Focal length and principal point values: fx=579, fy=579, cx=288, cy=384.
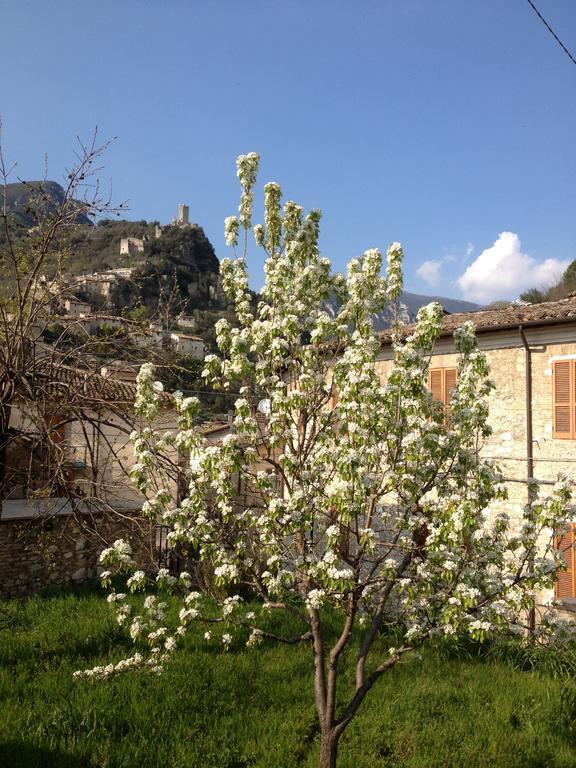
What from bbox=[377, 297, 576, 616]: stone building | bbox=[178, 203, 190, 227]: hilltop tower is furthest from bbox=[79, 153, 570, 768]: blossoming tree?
bbox=[178, 203, 190, 227]: hilltop tower

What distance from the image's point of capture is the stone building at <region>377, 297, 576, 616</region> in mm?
12570

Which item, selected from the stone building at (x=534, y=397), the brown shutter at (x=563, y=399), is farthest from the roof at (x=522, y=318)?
the brown shutter at (x=563, y=399)

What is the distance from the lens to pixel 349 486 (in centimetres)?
450

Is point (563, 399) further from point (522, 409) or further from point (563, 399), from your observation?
point (522, 409)

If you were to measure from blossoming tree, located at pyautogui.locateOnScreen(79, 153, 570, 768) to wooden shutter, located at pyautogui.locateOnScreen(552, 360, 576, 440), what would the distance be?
8.22 metres

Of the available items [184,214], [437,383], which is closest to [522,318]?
[437,383]

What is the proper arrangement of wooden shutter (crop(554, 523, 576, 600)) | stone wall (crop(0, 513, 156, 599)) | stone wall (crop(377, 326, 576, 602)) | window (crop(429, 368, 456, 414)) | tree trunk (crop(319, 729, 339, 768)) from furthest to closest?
window (crop(429, 368, 456, 414)) < stone wall (crop(377, 326, 576, 602)) < wooden shutter (crop(554, 523, 576, 600)) < stone wall (crop(0, 513, 156, 599)) < tree trunk (crop(319, 729, 339, 768))

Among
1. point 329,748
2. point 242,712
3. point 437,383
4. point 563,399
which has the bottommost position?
point 242,712

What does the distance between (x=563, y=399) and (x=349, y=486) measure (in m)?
9.93

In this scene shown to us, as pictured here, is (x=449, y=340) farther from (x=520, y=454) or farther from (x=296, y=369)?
(x=296, y=369)

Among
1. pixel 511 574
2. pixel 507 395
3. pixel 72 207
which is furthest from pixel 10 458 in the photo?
pixel 511 574

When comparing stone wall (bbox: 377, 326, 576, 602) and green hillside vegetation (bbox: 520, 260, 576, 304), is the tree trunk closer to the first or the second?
stone wall (bbox: 377, 326, 576, 602)

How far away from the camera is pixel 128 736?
6539 millimetres

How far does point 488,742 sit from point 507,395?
801 cm
